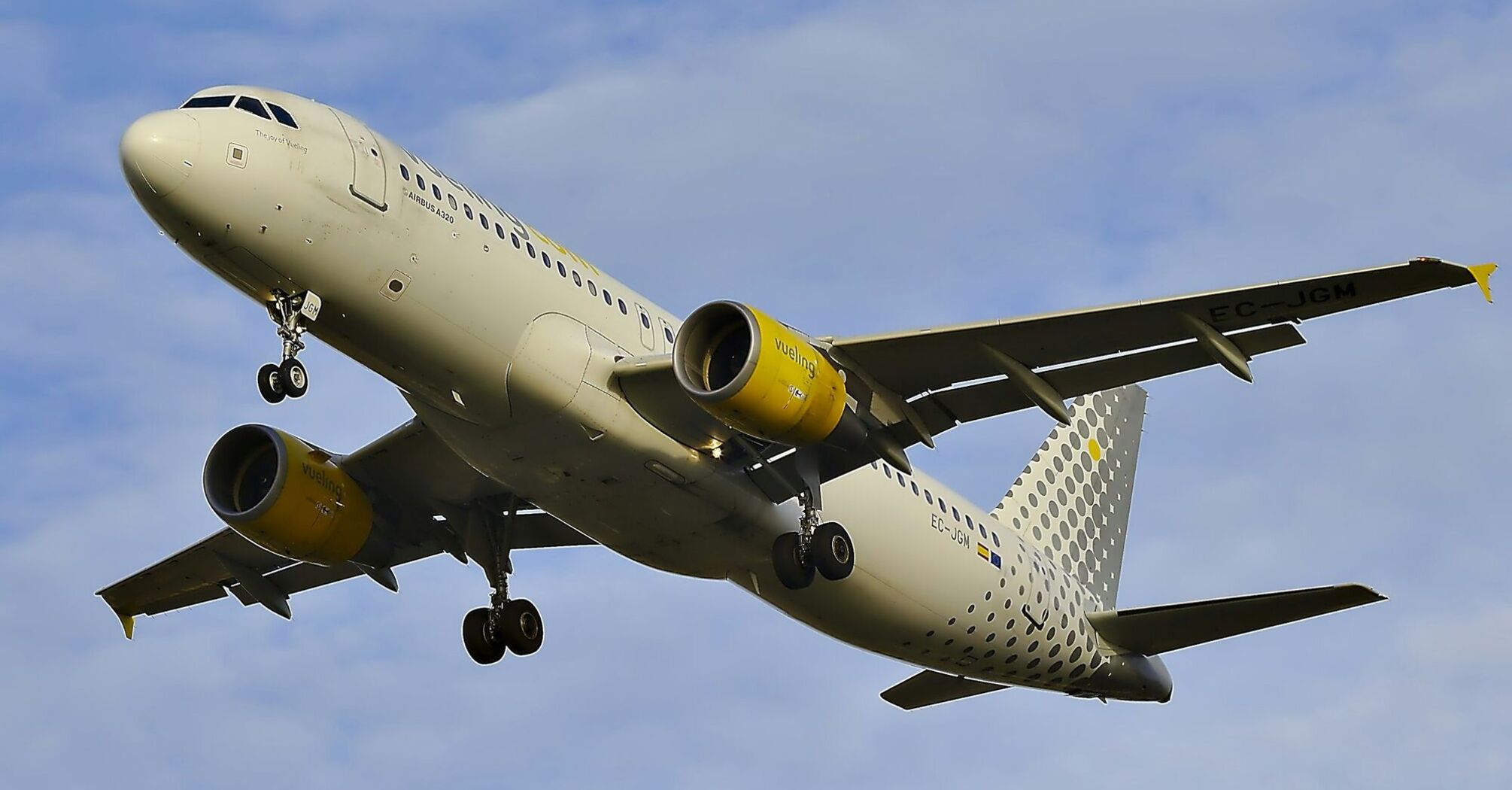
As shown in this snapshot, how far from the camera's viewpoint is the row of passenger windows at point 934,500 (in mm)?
29675

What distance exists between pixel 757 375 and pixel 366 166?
5576mm

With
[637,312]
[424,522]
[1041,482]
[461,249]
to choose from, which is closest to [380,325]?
[461,249]

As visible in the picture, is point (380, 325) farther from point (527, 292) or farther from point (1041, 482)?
point (1041, 482)

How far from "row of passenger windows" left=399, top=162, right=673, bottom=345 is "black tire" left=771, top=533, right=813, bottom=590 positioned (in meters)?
3.68

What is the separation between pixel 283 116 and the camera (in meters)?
24.0

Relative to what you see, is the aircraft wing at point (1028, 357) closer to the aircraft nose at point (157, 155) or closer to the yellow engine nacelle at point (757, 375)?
the yellow engine nacelle at point (757, 375)

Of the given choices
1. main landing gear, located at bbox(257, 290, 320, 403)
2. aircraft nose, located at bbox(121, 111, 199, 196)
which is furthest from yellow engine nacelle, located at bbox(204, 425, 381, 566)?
aircraft nose, located at bbox(121, 111, 199, 196)

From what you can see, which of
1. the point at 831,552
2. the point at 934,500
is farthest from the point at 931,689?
the point at 831,552

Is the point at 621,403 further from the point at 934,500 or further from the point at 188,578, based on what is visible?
the point at 188,578

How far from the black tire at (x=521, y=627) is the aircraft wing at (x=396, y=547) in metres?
1.20

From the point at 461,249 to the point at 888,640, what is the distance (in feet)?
32.1

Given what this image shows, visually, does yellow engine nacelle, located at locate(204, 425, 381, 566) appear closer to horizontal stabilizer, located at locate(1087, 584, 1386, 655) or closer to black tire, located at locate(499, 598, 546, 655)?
black tire, located at locate(499, 598, 546, 655)

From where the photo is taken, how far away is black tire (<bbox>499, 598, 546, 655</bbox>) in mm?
30547

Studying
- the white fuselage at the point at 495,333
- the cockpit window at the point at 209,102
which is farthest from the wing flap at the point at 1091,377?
the cockpit window at the point at 209,102
